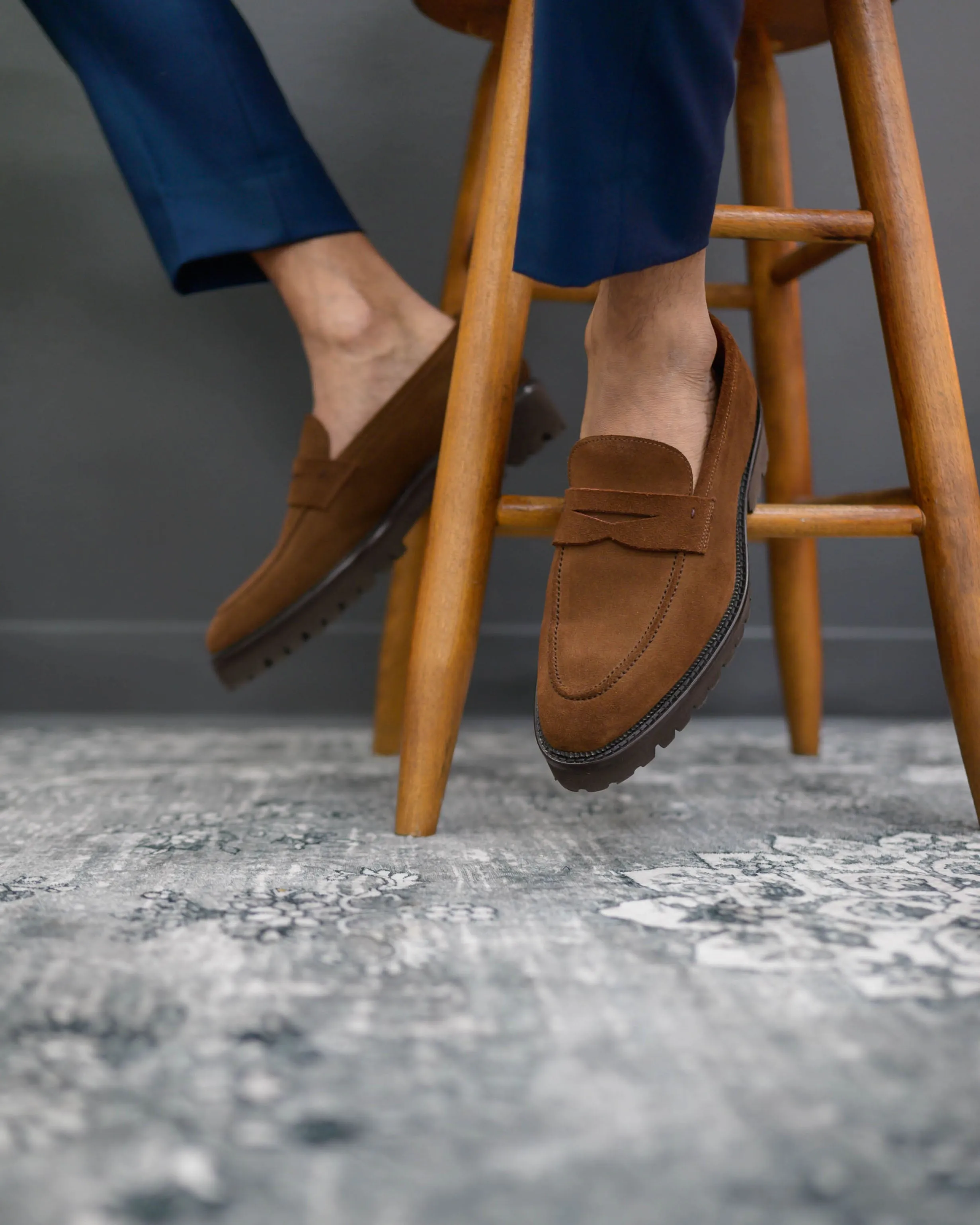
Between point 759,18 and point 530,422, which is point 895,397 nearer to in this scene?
point 530,422

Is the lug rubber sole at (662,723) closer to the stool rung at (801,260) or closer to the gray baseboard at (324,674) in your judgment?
the stool rung at (801,260)

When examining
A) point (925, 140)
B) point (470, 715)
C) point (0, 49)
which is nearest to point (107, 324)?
point (0, 49)

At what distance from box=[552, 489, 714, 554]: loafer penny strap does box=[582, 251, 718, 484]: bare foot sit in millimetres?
32

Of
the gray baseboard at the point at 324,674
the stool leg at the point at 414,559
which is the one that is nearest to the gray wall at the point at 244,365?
the gray baseboard at the point at 324,674

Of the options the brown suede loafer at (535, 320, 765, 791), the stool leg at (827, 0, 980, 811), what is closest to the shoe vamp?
the brown suede loafer at (535, 320, 765, 791)

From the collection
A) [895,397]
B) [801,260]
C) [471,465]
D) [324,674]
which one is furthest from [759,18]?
[324,674]

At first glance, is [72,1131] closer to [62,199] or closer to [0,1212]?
[0,1212]

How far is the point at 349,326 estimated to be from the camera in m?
0.79

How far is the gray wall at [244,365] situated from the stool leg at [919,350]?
491 millimetres

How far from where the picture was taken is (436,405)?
0.78 meters

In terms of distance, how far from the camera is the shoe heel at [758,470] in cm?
64

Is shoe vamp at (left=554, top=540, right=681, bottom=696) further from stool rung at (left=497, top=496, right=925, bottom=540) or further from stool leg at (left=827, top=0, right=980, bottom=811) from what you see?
stool leg at (left=827, top=0, right=980, bottom=811)

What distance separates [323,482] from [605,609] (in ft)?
0.99

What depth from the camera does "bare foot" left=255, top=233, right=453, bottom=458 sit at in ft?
2.57
